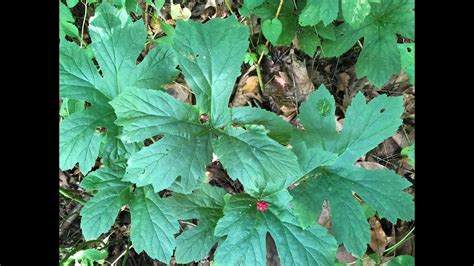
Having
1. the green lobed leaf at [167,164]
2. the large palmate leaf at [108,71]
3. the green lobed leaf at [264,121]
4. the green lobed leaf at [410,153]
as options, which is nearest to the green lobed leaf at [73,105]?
the large palmate leaf at [108,71]

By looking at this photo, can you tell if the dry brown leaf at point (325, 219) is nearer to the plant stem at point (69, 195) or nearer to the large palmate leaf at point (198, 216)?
the large palmate leaf at point (198, 216)

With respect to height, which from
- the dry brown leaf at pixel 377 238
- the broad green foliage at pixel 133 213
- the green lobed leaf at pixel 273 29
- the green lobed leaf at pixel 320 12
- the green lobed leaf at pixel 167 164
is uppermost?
the green lobed leaf at pixel 320 12

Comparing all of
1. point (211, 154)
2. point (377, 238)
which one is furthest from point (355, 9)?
point (377, 238)

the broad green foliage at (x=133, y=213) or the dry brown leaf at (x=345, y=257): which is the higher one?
the broad green foliage at (x=133, y=213)

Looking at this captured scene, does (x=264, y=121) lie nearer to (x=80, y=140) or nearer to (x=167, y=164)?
(x=167, y=164)
